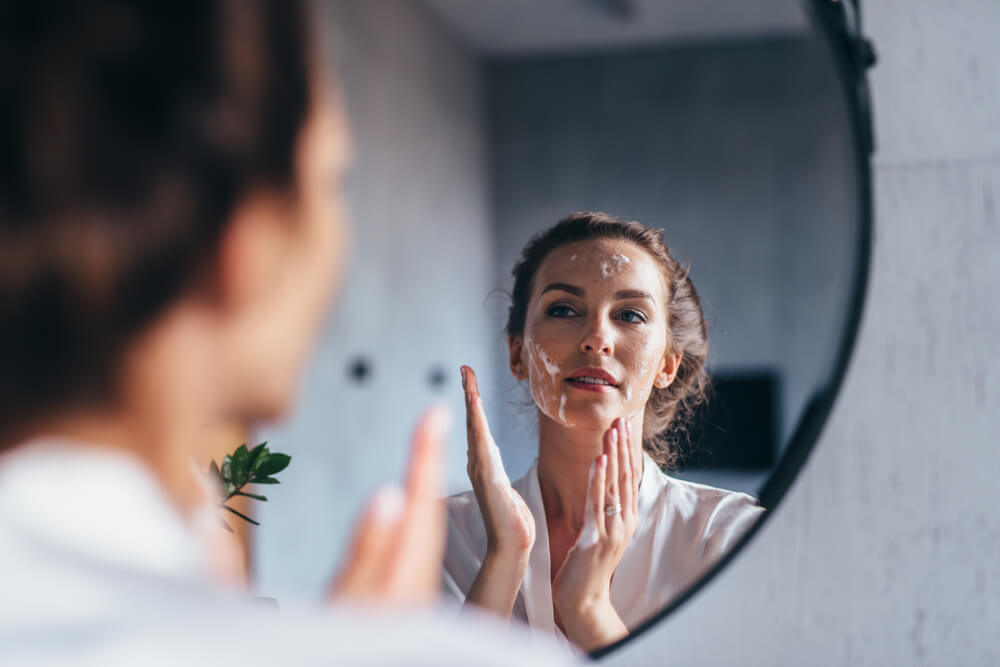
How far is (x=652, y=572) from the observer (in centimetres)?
47

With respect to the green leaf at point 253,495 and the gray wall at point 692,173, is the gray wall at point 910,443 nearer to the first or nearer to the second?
the gray wall at point 692,173

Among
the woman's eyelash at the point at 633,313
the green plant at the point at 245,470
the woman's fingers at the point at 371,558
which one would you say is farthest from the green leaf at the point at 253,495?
the woman's eyelash at the point at 633,313

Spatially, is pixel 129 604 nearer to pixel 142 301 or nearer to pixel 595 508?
pixel 142 301

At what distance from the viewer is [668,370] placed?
0.44 meters

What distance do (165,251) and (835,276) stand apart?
385 millimetres

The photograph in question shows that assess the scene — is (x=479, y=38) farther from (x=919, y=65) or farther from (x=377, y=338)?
(x=919, y=65)

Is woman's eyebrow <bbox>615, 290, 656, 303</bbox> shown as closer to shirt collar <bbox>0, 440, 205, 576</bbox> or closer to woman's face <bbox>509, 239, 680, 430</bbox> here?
woman's face <bbox>509, 239, 680, 430</bbox>

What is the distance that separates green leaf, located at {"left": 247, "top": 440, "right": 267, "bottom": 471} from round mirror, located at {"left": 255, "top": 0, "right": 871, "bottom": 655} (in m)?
0.02

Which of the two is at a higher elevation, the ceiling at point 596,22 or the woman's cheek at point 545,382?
the ceiling at point 596,22

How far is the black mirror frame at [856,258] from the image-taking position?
19.0 inches

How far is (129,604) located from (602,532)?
28cm

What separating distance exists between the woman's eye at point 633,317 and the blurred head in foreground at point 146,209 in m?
0.21

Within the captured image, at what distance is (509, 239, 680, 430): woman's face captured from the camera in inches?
16.4

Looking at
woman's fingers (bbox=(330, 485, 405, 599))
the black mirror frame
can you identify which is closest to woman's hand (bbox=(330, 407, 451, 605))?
woman's fingers (bbox=(330, 485, 405, 599))
